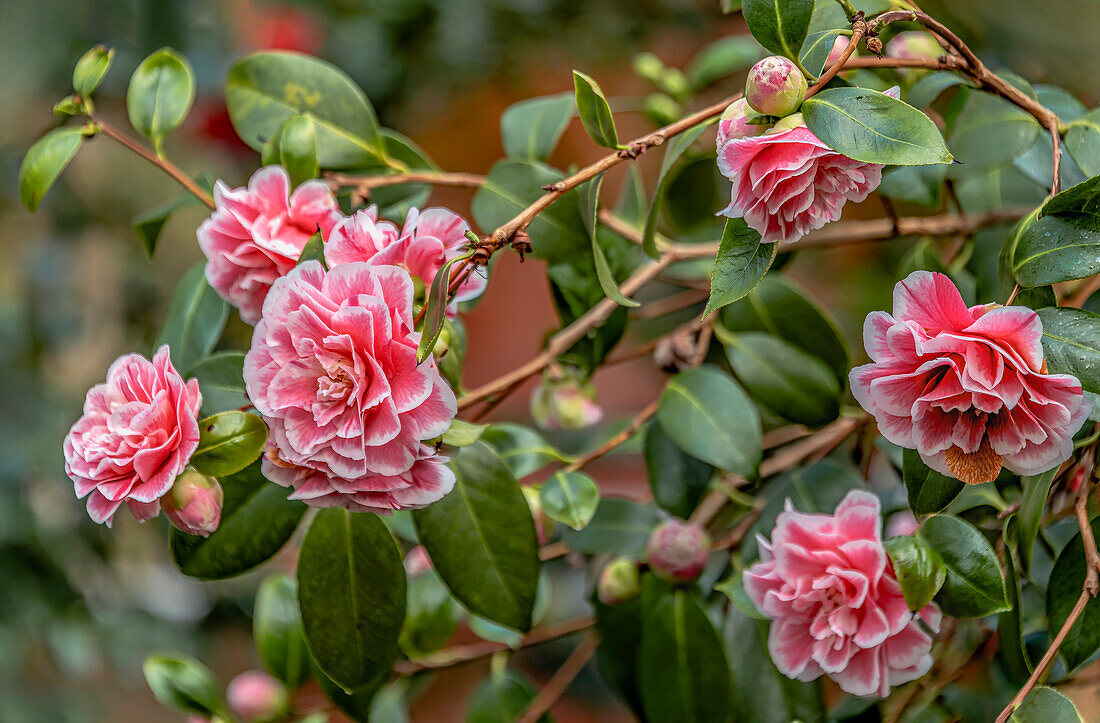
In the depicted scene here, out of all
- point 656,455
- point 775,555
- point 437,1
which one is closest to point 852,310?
point 437,1

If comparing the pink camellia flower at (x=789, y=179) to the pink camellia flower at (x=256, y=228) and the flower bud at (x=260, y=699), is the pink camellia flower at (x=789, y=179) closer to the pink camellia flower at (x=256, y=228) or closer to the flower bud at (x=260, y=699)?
the pink camellia flower at (x=256, y=228)

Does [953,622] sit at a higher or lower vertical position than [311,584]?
lower

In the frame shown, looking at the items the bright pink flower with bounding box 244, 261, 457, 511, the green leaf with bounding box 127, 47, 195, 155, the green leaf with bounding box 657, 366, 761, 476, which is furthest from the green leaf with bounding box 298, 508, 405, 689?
the green leaf with bounding box 127, 47, 195, 155

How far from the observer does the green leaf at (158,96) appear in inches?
23.9

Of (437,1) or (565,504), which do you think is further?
(437,1)

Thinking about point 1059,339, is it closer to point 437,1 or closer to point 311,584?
point 311,584

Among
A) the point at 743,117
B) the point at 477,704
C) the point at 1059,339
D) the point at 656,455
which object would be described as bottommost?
the point at 477,704

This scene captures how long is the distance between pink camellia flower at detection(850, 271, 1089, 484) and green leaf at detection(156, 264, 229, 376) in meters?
0.40

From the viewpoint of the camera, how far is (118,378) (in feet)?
1.41

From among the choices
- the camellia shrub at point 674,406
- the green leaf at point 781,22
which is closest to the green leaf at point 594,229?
the camellia shrub at point 674,406

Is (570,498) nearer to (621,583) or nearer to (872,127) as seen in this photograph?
(621,583)

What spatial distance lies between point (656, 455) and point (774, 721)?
0.60ft

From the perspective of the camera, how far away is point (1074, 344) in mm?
382

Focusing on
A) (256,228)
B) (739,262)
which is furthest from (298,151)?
(739,262)
